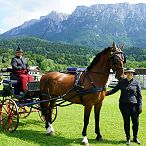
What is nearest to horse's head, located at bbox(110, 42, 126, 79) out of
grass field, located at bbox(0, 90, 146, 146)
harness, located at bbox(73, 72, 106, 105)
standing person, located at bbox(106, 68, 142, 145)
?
standing person, located at bbox(106, 68, 142, 145)

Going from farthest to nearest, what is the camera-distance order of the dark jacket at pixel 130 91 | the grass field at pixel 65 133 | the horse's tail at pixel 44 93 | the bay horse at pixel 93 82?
1. the horse's tail at pixel 44 93
2. the grass field at pixel 65 133
3. the dark jacket at pixel 130 91
4. the bay horse at pixel 93 82

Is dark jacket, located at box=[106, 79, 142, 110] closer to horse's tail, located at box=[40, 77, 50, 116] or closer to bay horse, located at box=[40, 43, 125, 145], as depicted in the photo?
bay horse, located at box=[40, 43, 125, 145]

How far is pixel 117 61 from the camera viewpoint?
9695 millimetres

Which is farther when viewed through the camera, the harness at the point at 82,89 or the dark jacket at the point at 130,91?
the harness at the point at 82,89

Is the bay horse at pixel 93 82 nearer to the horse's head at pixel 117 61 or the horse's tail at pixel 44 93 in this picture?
the horse's head at pixel 117 61

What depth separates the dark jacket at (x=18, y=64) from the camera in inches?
476

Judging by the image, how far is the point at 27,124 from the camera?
13.4 m

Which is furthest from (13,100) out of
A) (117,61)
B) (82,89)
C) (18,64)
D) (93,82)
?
(117,61)

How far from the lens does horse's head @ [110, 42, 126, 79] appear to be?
Result: 963cm

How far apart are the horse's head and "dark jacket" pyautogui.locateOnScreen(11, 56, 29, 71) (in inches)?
148

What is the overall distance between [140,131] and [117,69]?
12.7ft

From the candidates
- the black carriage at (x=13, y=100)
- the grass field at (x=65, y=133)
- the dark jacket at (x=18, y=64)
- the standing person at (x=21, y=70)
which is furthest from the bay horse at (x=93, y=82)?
the dark jacket at (x=18, y=64)

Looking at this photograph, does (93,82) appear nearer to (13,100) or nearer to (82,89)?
(82,89)

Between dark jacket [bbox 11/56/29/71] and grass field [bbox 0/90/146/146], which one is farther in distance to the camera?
dark jacket [bbox 11/56/29/71]
